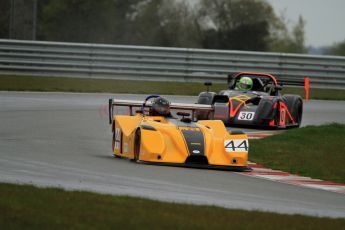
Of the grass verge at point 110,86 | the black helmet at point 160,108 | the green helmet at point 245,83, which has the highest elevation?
the green helmet at point 245,83

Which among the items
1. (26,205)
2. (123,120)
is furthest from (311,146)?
(26,205)

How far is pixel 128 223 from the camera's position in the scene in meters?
8.30

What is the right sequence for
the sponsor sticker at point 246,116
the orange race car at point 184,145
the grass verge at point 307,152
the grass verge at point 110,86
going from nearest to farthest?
the orange race car at point 184,145, the grass verge at point 307,152, the sponsor sticker at point 246,116, the grass verge at point 110,86

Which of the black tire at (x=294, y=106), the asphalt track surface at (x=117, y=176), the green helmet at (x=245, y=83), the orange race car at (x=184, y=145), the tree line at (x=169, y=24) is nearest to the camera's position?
the asphalt track surface at (x=117, y=176)

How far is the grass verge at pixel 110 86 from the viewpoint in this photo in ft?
88.8

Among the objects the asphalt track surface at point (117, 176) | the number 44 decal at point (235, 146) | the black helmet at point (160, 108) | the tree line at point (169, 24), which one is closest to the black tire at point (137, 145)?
the asphalt track surface at point (117, 176)

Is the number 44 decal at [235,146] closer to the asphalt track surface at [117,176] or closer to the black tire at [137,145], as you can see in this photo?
the asphalt track surface at [117,176]

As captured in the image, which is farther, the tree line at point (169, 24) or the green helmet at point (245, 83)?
the tree line at point (169, 24)

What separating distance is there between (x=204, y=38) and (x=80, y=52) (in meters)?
9.18

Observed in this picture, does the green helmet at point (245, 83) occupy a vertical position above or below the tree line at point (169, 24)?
below

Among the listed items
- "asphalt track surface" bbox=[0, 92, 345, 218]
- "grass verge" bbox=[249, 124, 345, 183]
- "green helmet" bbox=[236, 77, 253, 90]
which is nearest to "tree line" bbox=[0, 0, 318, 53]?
"green helmet" bbox=[236, 77, 253, 90]

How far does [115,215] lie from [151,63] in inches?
791

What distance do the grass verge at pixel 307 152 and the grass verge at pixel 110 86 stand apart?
8.85 meters

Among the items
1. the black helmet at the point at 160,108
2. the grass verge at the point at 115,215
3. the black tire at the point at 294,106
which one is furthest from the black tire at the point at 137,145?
the black tire at the point at 294,106
